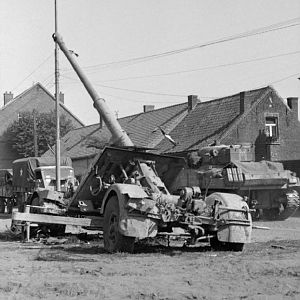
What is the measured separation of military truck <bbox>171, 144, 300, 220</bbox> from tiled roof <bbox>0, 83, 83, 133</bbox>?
160ft

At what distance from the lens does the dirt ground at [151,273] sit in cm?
768

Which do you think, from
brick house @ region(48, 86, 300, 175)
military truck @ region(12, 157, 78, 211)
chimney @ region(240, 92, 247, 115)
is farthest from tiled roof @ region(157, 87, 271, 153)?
military truck @ region(12, 157, 78, 211)

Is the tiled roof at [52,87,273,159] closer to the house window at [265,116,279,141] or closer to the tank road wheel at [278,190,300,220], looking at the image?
the house window at [265,116,279,141]

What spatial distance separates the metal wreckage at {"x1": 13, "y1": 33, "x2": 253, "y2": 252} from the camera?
11.8 meters

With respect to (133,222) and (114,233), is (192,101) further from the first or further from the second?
(133,222)

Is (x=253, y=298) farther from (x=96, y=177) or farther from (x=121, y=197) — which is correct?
(x=96, y=177)

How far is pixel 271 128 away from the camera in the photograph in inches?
1626

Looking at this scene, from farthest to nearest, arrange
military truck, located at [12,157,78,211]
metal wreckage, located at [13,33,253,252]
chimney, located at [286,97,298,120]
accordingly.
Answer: chimney, located at [286,97,298,120] → military truck, located at [12,157,78,211] → metal wreckage, located at [13,33,253,252]

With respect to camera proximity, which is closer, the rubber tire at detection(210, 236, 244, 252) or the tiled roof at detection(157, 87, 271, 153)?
the rubber tire at detection(210, 236, 244, 252)

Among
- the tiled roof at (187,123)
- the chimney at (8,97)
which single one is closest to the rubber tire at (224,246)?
the tiled roof at (187,123)

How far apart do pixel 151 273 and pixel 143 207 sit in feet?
8.05

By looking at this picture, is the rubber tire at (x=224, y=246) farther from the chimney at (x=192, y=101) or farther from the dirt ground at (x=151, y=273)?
the chimney at (x=192, y=101)

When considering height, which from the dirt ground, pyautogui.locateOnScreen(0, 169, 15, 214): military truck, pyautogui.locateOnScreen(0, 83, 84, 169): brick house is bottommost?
the dirt ground

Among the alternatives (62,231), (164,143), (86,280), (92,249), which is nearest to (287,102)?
(164,143)
